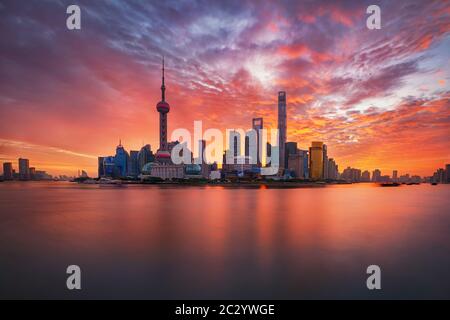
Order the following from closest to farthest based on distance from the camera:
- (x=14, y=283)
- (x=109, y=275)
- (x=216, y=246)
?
(x=14, y=283) → (x=109, y=275) → (x=216, y=246)

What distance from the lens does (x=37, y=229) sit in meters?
32.2

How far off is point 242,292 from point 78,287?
11390mm
